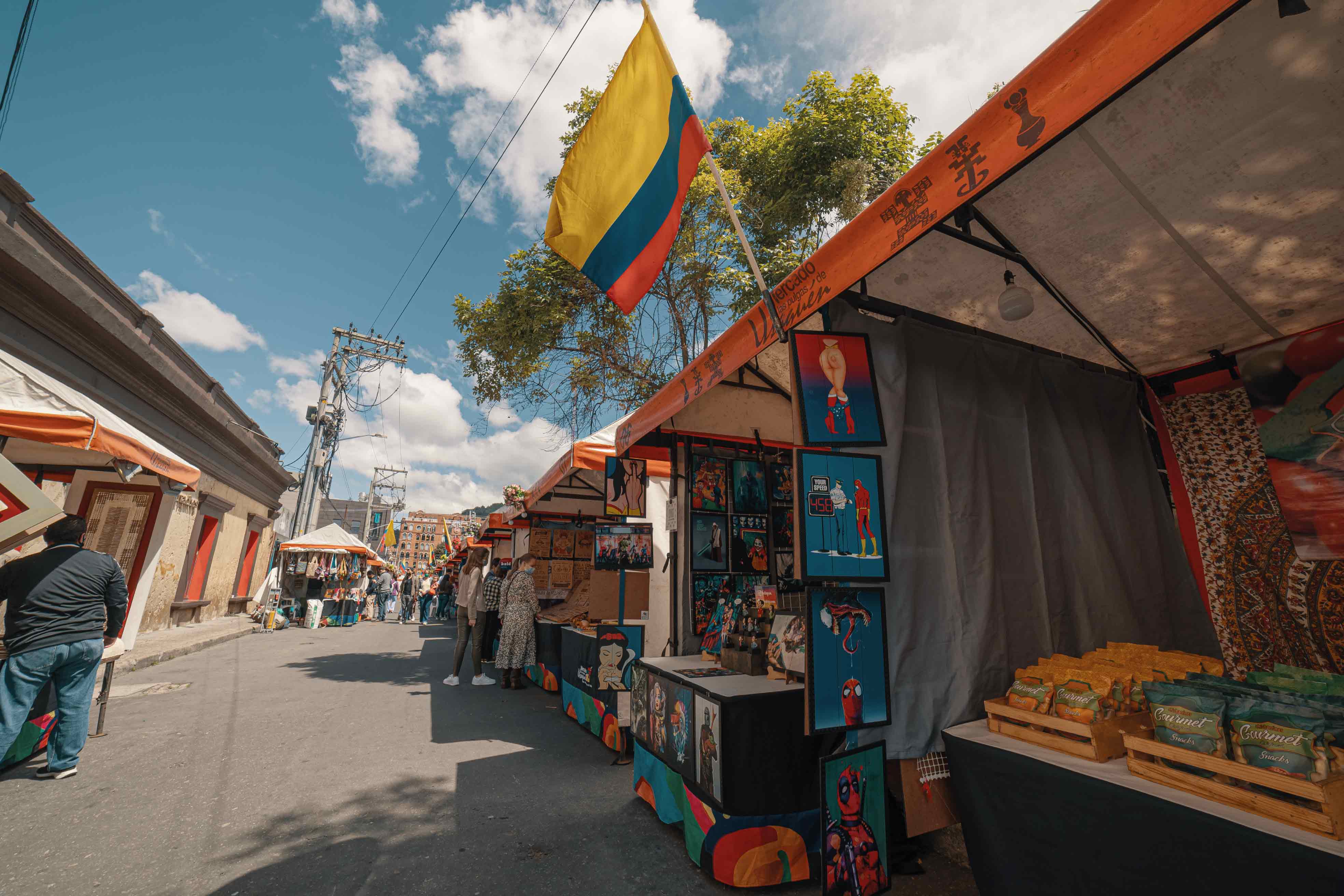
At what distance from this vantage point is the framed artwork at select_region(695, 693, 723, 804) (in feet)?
8.86

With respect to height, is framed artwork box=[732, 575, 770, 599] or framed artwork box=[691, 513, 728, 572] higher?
framed artwork box=[691, 513, 728, 572]

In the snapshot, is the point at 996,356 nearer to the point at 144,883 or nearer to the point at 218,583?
the point at 144,883

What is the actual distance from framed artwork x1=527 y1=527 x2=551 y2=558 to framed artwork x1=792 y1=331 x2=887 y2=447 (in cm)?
744

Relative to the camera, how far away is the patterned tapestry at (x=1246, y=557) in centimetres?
332

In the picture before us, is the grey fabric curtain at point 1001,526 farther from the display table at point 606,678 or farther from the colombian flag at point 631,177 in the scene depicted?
the display table at point 606,678

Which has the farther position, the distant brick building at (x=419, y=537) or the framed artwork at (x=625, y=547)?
the distant brick building at (x=419, y=537)

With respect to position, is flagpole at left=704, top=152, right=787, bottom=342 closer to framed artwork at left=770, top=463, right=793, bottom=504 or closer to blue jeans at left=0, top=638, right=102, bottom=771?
framed artwork at left=770, top=463, right=793, bottom=504

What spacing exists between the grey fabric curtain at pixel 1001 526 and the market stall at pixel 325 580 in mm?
18768

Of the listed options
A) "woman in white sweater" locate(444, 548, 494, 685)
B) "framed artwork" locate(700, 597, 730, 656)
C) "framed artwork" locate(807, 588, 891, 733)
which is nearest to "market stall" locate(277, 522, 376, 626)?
"woman in white sweater" locate(444, 548, 494, 685)

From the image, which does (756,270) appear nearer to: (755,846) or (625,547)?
(755,846)

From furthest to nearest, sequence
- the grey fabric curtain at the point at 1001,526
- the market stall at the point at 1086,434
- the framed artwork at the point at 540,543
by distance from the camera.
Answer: the framed artwork at the point at 540,543, the grey fabric curtain at the point at 1001,526, the market stall at the point at 1086,434

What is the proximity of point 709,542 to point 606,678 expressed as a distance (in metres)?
1.68

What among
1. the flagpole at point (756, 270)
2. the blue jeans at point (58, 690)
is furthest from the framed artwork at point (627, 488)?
the blue jeans at point (58, 690)

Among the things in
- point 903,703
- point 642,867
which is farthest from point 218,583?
point 903,703
